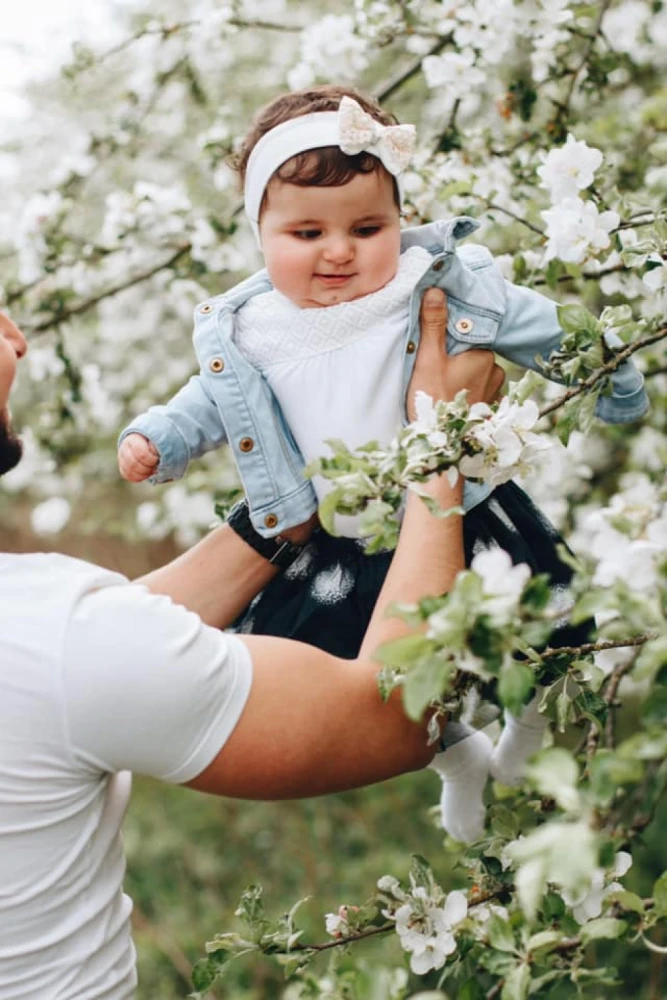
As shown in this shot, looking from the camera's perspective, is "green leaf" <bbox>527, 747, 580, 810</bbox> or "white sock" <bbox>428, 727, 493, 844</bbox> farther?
"white sock" <bbox>428, 727, 493, 844</bbox>

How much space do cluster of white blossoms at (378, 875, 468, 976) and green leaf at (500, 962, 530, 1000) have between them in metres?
0.27

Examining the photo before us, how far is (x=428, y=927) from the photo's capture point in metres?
1.64

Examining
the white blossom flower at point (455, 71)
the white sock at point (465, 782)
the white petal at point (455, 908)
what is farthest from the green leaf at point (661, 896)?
the white blossom flower at point (455, 71)

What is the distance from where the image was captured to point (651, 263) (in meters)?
1.67

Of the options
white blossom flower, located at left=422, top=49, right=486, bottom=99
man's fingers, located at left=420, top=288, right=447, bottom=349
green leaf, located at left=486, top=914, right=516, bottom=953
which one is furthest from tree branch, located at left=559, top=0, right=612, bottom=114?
green leaf, located at left=486, top=914, right=516, bottom=953

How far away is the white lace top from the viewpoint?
1831 mm

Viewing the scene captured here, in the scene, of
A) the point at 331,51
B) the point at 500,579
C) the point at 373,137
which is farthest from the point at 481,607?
the point at 331,51

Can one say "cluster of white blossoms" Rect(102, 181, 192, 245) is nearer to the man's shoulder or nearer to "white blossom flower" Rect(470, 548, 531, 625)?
the man's shoulder

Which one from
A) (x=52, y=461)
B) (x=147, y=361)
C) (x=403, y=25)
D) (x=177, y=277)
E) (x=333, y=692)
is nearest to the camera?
(x=333, y=692)

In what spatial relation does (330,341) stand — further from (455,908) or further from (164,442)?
(455,908)

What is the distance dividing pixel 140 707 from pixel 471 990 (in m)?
0.51

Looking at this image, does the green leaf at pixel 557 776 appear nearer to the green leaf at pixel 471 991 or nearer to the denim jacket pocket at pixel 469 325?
the green leaf at pixel 471 991

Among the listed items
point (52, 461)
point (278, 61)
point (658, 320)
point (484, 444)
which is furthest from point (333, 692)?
point (278, 61)

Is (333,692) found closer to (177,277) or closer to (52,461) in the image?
(177,277)
